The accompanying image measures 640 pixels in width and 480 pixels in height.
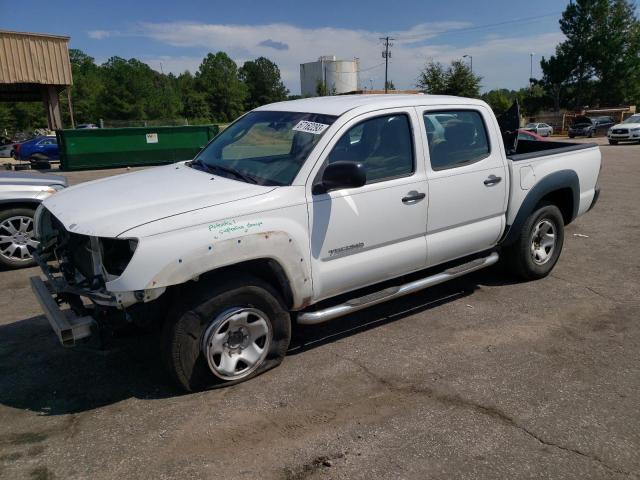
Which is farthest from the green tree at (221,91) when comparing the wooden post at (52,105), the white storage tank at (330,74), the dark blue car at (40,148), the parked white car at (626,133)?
the parked white car at (626,133)

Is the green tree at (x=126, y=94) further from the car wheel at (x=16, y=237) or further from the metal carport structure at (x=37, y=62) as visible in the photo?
the car wheel at (x=16, y=237)

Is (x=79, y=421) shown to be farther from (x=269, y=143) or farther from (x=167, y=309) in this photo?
(x=269, y=143)

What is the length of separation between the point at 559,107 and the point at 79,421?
75.6 meters

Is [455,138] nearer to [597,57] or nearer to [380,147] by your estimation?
[380,147]

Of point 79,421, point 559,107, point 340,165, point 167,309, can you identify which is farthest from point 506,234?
point 559,107

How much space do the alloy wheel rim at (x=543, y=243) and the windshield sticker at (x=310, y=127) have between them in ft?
9.27

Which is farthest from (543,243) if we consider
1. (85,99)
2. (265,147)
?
(85,99)

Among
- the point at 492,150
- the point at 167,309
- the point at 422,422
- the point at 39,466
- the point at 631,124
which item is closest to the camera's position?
the point at 39,466

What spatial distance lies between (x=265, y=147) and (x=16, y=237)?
3.86 m

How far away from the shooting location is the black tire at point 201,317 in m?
3.38

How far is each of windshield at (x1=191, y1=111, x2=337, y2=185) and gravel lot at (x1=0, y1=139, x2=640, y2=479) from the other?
1.44m

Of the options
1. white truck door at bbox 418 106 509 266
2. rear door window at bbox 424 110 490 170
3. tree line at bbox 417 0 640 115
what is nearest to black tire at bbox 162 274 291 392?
white truck door at bbox 418 106 509 266

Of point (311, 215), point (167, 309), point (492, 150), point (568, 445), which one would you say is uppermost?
point (492, 150)

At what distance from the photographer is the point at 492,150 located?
4969 mm
